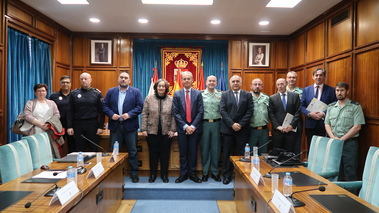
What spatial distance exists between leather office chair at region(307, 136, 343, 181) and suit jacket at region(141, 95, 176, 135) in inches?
67.0

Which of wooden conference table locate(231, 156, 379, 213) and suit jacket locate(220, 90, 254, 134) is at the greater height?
suit jacket locate(220, 90, 254, 134)

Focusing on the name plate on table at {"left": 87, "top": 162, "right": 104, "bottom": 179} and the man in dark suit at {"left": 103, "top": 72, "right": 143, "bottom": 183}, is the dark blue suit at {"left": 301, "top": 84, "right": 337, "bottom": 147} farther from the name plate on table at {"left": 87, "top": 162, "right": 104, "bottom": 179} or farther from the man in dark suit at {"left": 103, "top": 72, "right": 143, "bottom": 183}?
the name plate on table at {"left": 87, "top": 162, "right": 104, "bottom": 179}

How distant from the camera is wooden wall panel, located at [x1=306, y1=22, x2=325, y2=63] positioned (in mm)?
4266

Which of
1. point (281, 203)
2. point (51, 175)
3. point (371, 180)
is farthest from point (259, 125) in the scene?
point (51, 175)

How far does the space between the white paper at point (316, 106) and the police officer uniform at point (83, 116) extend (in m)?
2.87

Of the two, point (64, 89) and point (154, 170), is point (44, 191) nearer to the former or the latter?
point (154, 170)

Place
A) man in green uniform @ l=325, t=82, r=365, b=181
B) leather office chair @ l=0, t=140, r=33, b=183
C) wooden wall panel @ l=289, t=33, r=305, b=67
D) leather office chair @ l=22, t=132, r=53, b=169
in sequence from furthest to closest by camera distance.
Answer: wooden wall panel @ l=289, t=33, r=305, b=67 → man in green uniform @ l=325, t=82, r=365, b=181 → leather office chair @ l=22, t=132, r=53, b=169 → leather office chair @ l=0, t=140, r=33, b=183

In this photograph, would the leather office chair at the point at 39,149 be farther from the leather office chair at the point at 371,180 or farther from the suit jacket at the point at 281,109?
the suit jacket at the point at 281,109

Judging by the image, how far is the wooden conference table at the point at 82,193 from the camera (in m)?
1.31

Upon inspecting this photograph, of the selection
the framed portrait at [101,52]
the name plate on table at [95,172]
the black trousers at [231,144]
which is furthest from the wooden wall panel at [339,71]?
the framed portrait at [101,52]

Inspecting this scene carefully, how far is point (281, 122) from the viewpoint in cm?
346

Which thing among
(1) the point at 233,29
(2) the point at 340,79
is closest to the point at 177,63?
(1) the point at 233,29

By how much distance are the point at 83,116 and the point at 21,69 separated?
127 centimetres

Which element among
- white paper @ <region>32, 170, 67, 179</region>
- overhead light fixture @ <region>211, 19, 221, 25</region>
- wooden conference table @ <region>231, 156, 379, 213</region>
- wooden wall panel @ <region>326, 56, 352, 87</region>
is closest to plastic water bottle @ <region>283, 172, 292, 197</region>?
wooden conference table @ <region>231, 156, 379, 213</region>
